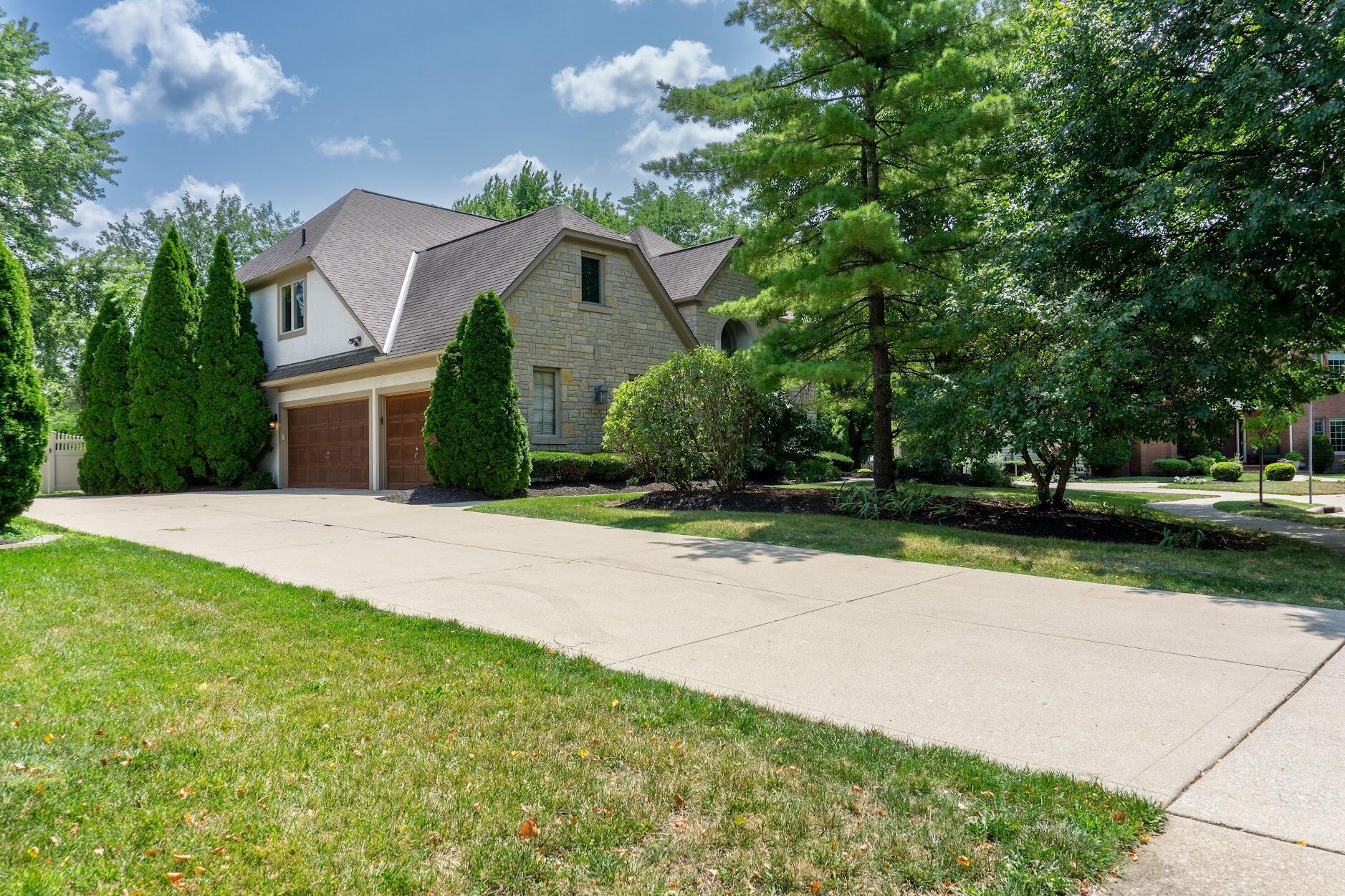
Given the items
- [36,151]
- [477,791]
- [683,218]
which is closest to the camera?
[477,791]

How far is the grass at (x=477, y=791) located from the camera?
225 centimetres

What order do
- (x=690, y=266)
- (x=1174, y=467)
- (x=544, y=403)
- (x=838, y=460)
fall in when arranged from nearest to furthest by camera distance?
(x=544, y=403) → (x=838, y=460) → (x=690, y=266) → (x=1174, y=467)

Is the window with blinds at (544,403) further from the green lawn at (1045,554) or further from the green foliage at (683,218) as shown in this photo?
the green foliage at (683,218)

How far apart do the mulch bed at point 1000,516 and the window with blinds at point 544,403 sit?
5047 mm

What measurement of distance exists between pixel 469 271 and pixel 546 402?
3.92 metres

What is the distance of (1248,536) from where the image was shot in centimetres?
975

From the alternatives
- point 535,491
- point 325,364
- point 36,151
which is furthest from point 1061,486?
point 36,151

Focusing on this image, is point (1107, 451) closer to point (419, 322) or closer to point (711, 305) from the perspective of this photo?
point (711, 305)

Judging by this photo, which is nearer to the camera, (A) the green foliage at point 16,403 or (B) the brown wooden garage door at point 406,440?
(A) the green foliage at point 16,403

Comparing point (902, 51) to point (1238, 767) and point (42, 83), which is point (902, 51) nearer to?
point (1238, 767)

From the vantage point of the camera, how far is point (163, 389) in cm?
2056

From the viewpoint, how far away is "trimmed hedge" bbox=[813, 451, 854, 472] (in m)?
21.2

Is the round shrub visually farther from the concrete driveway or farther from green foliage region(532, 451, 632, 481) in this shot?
the concrete driveway

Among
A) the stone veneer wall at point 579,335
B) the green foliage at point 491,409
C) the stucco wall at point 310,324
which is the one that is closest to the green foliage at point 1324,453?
the stone veneer wall at point 579,335
